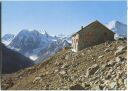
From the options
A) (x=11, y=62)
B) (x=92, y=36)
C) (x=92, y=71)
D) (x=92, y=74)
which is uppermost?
(x=92, y=36)

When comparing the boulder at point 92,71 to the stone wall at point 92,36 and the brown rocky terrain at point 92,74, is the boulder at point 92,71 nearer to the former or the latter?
the brown rocky terrain at point 92,74

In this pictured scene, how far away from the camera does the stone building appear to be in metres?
39.8

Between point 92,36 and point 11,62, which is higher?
point 92,36

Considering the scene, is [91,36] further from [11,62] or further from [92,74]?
[11,62]

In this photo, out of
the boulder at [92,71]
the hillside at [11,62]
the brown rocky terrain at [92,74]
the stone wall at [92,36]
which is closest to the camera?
the brown rocky terrain at [92,74]

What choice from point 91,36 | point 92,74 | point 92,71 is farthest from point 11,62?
point 92,74

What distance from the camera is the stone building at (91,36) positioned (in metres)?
39.8

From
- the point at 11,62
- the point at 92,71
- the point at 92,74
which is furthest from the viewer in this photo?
the point at 11,62

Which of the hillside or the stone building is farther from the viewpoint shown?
the hillside

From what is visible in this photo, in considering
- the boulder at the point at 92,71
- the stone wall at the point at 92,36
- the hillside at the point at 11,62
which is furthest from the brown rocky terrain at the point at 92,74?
the hillside at the point at 11,62

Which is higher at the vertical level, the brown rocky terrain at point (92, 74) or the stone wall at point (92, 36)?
the stone wall at point (92, 36)

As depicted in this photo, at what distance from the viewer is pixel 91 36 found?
4047 centimetres

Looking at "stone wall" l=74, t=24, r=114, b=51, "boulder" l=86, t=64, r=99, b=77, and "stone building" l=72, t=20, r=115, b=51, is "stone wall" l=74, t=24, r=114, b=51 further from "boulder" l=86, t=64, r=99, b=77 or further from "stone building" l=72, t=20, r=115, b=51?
"boulder" l=86, t=64, r=99, b=77

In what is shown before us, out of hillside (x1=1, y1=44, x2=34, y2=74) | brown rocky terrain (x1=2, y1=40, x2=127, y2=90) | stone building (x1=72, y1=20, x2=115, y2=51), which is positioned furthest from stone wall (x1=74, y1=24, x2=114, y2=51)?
hillside (x1=1, y1=44, x2=34, y2=74)
